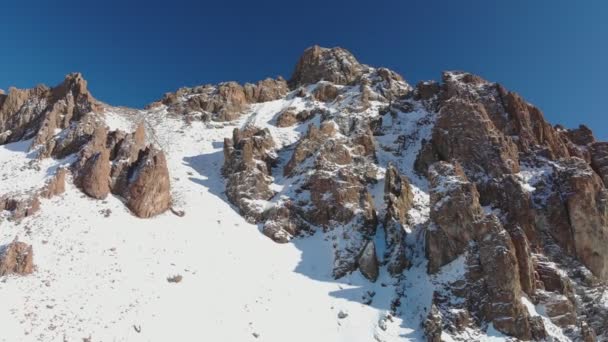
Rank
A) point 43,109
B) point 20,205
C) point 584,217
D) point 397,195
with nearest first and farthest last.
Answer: point 20,205 < point 584,217 < point 397,195 < point 43,109

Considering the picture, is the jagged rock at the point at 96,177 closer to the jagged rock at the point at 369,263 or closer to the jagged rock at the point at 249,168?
the jagged rock at the point at 249,168

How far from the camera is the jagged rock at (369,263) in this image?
4528 centimetres

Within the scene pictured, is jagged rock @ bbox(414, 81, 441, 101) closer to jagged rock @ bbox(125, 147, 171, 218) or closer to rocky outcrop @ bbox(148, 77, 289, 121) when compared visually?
rocky outcrop @ bbox(148, 77, 289, 121)

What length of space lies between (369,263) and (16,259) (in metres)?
28.6

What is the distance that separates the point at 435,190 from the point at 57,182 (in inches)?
1377

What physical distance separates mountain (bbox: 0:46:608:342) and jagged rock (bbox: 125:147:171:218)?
0.71ft

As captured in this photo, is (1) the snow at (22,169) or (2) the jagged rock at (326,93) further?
(2) the jagged rock at (326,93)

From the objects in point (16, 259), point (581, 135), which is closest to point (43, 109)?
point (16, 259)

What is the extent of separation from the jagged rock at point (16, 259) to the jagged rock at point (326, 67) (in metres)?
62.7

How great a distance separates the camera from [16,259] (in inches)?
1452

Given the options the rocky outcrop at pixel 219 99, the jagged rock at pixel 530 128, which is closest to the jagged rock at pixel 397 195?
the jagged rock at pixel 530 128

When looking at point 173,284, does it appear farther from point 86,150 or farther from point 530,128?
point 530,128

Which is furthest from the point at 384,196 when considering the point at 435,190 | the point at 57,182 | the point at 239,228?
the point at 57,182

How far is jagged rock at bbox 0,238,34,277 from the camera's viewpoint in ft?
119
